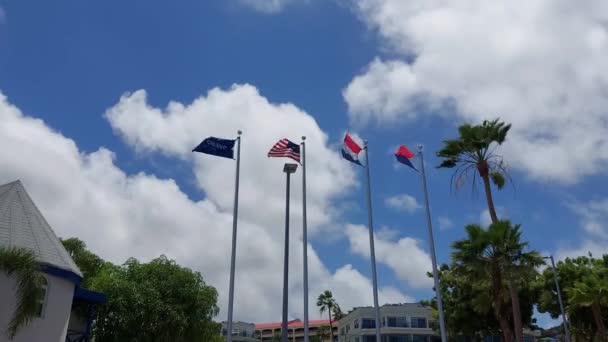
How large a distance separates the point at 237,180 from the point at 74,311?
11.4m

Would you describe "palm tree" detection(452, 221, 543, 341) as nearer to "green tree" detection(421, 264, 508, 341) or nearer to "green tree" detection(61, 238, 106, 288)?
"green tree" detection(421, 264, 508, 341)

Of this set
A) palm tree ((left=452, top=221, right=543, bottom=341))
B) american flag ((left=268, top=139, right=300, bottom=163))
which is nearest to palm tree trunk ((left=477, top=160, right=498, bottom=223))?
palm tree ((left=452, top=221, right=543, bottom=341))

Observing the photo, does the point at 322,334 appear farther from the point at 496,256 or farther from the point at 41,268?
the point at 41,268

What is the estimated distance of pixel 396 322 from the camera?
72500mm

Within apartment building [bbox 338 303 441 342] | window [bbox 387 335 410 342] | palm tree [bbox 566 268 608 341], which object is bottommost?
palm tree [bbox 566 268 608 341]

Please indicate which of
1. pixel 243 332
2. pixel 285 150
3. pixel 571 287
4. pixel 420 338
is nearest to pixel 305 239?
pixel 285 150

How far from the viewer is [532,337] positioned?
7281 cm

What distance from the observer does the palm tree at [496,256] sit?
2652 centimetres

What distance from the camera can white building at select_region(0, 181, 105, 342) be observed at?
1939 centimetres

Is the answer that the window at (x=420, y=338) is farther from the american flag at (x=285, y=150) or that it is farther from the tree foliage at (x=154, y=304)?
the american flag at (x=285, y=150)

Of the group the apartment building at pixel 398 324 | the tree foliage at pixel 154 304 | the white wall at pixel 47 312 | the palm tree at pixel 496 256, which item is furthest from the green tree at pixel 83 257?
the apartment building at pixel 398 324

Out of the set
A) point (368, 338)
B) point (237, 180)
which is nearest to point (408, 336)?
point (368, 338)

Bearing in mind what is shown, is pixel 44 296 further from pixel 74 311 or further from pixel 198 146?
pixel 198 146

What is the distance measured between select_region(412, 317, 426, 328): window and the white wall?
58130mm
